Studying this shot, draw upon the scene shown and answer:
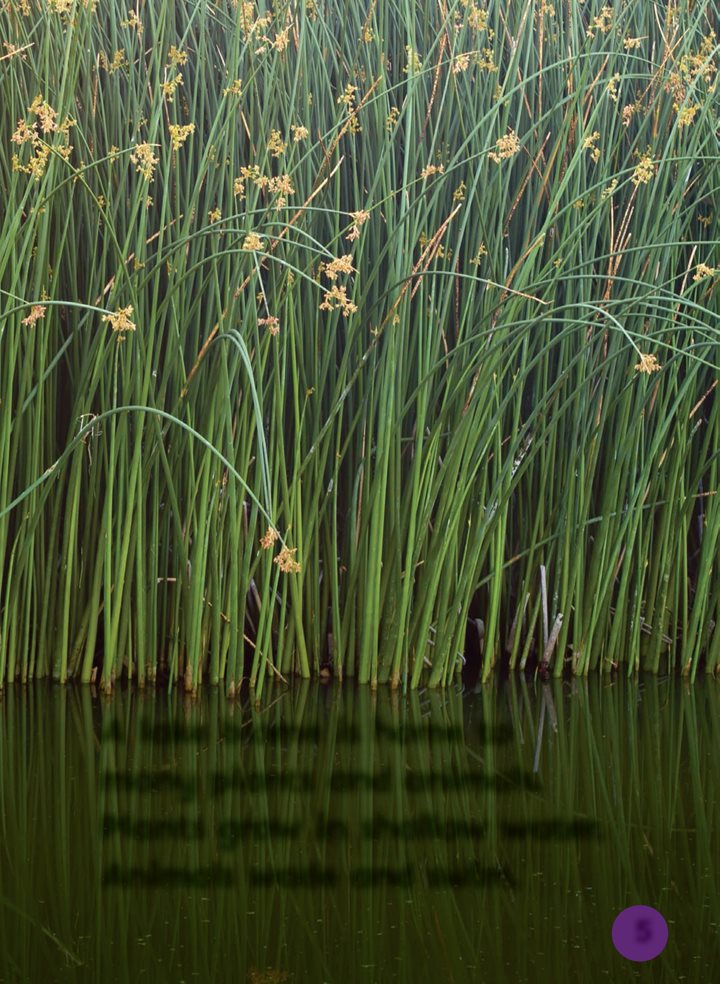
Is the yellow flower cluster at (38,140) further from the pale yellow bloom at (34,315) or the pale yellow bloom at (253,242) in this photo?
the pale yellow bloom at (253,242)

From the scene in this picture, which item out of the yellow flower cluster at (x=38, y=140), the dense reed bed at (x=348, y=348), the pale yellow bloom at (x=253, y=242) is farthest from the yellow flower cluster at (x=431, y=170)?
the yellow flower cluster at (x=38, y=140)

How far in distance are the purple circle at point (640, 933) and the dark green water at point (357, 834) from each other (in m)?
0.02

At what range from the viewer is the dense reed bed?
2.37 metres

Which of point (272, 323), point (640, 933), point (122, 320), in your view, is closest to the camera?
point (640, 933)

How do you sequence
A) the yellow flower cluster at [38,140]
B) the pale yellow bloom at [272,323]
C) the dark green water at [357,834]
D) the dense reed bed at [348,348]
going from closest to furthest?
the dark green water at [357,834] < the yellow flower cluster at [38,140] < the pale yellow bloom at [272,323] < the dense reed bed at [348,348]

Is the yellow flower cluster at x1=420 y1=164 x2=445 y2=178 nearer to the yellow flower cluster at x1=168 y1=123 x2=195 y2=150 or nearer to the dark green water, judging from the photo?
the yellow flower cluster at x1=168 y1=123 x2=195 y2=150

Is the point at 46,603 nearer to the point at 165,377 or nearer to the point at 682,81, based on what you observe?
the point at 165,377

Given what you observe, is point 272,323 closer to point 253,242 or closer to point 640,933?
point 253,242

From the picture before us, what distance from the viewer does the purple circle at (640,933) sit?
138cm

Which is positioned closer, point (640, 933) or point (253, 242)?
point (640, 933)

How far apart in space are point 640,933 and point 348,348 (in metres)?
1.28

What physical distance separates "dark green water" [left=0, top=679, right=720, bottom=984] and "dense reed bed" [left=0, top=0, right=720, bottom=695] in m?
0.20

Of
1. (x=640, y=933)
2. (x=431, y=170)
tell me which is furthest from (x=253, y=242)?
(x=640, y=933)

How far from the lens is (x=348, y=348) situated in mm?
2398
